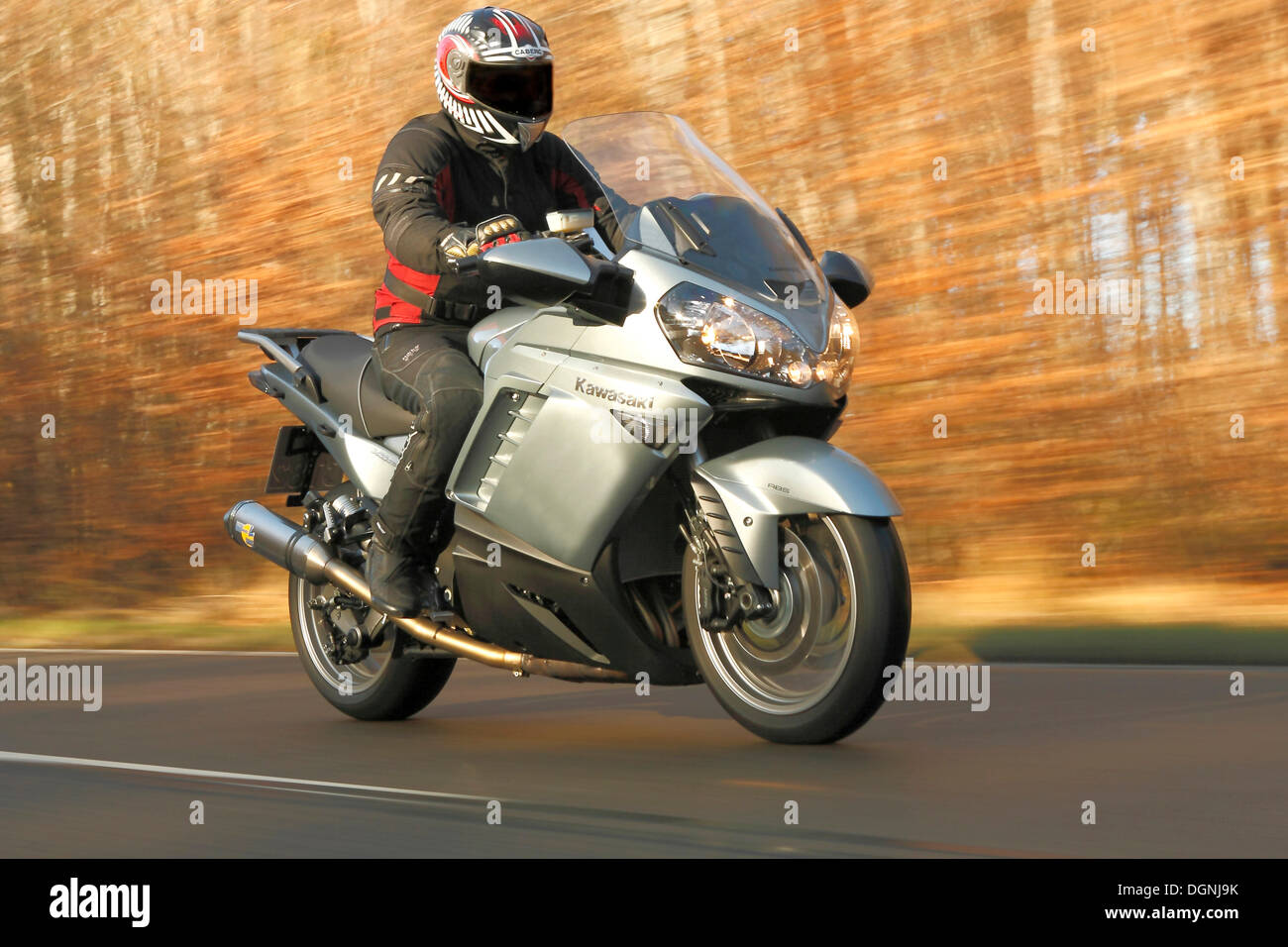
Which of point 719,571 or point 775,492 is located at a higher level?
point 775,492

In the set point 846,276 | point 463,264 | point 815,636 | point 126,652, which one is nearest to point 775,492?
point 815,636

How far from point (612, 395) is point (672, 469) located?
28cm

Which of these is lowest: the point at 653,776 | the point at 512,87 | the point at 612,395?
the point at 653,776

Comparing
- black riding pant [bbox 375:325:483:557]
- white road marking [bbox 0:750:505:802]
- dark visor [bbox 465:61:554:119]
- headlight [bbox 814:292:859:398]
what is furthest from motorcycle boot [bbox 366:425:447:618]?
headlight [bbox 814:292:859:398]

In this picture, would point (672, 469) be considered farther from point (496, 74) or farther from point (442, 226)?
point (496, 74)

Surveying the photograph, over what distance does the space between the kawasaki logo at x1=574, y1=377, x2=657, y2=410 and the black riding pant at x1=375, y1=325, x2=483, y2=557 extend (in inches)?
16.8

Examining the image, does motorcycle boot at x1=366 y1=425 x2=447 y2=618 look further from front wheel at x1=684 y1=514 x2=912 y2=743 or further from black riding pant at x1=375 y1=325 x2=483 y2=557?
front wheel at x1=684 y1=514 x2=912 y2=743

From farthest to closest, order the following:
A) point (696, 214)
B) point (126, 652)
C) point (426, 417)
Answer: point (126, 652), point (426, 417), point (696, 214)

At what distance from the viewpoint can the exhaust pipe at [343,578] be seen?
5.53m

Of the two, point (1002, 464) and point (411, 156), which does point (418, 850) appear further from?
point (1002, 464)

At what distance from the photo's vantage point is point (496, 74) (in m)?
5.71

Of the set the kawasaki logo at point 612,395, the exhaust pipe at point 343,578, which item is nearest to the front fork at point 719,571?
the kawasaki logo at point 612,395

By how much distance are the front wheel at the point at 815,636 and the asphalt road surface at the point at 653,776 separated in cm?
14

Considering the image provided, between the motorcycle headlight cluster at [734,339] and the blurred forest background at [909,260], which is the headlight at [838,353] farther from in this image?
the blurred forest background at [909,260]
